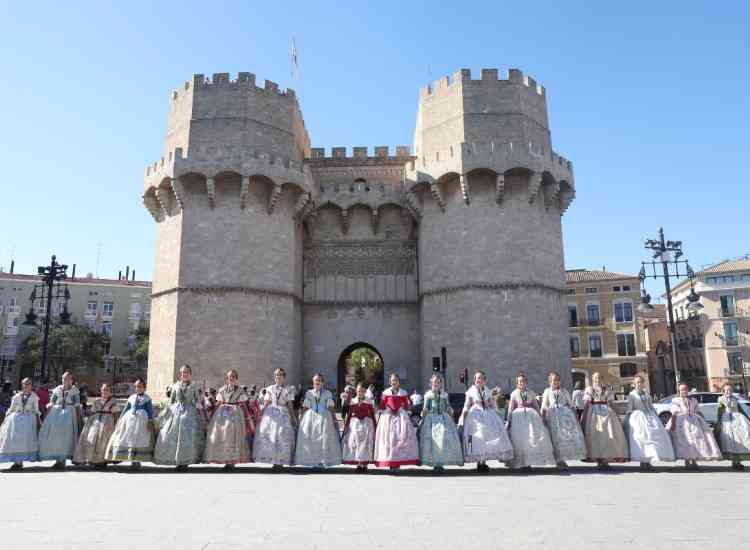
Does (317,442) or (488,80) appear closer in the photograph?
(317,442)

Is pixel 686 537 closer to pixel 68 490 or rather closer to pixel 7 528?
pixel 7 528

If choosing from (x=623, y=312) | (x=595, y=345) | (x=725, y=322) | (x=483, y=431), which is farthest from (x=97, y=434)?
(x=725, y=322)

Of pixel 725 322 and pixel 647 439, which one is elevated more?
pixel 725 322

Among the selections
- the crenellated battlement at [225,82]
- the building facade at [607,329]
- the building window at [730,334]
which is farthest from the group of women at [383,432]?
the building window at [730,334]

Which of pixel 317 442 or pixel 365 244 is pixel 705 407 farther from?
pixel 365 244

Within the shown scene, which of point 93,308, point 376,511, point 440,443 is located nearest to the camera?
point 376,511

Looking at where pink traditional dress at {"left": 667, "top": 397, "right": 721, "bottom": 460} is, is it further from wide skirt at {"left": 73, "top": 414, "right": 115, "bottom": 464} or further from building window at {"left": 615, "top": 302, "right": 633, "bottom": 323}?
building window at {"left": 615, "top": 302, "right": 633, "bottom": 323}

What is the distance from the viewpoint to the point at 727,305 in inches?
1464

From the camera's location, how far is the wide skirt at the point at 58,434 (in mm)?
9750

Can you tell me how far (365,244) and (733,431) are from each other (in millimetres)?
16693

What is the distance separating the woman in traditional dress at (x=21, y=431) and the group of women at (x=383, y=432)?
17mm

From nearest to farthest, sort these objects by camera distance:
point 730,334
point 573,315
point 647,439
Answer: point 647,439 → point 730,334 → point 573,315

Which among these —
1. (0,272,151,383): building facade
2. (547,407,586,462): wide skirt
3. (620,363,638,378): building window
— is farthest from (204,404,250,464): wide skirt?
(0,272,151,383): building facade

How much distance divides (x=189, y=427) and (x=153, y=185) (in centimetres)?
1508
